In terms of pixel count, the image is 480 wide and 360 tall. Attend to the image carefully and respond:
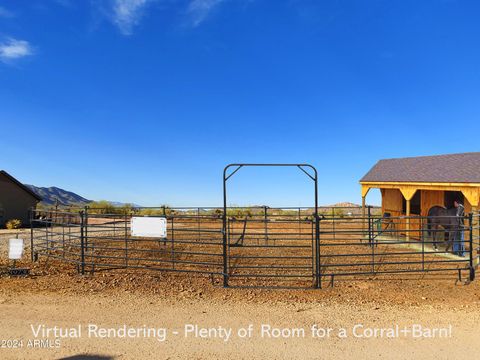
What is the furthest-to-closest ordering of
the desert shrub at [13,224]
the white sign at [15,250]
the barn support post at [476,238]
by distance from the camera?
the desert shrub at [13,224] < the white sign at [15,250] < the barn support post at [476,238]

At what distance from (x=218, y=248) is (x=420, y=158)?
45.1 ft

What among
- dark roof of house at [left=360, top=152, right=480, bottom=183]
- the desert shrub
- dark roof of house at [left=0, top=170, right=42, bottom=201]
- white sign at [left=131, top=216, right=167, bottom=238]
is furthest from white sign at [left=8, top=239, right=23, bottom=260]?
dark roof of house at [left=0, top=170, right=42, bottom=201]

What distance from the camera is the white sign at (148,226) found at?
9219mm

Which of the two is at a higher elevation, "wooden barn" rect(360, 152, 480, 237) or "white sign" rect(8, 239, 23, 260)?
"wooden barn" rect(360, 152, 480, 237)

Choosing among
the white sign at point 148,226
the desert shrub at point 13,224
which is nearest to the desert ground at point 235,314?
the white sign at point 148,226

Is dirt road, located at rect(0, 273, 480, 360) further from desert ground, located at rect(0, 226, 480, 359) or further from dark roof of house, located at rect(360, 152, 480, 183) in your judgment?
dark roof of house, located at rect(360, 152, 480, 183)

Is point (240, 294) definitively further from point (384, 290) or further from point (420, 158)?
point (420, 158)

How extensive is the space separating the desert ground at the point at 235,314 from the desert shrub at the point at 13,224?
59.2 ft

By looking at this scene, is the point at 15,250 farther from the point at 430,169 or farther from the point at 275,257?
the point at 430,169

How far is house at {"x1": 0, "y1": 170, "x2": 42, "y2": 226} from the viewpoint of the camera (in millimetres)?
24984

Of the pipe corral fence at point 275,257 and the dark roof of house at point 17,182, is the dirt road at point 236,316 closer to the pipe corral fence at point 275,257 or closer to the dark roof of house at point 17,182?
the pipe corral fence at point 275,257

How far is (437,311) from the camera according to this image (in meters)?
6.46

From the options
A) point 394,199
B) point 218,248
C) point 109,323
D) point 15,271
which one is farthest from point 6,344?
point 394,199

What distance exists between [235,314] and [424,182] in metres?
12.4
